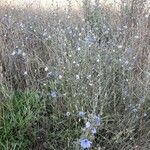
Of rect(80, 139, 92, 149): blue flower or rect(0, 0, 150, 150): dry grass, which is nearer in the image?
rect(80, 139, 92, 149): blue flower

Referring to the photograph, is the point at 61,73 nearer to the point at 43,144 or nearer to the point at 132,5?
the point at 43,144

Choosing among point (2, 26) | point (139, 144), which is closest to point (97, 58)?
point (139, 144)

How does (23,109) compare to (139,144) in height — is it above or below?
above

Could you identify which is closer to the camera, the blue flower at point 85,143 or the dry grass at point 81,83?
the blue flower at point 85,143

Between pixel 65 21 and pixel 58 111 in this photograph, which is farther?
pixel 65 21

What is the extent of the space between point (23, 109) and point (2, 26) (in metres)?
1.55

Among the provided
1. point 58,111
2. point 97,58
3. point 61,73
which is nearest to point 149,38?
point 97,58

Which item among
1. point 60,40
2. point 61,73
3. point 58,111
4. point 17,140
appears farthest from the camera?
point 60,40

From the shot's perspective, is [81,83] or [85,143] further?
[81,83]

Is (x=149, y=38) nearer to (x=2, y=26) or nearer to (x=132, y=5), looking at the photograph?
(x=132, y=5)

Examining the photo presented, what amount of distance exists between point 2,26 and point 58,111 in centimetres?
163

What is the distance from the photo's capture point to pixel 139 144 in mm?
2867

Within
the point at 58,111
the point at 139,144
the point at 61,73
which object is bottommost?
the point at 139,144

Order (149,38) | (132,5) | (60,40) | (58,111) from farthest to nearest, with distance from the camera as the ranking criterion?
(132,5) → (149,38) → (60,40) → (58,111)
